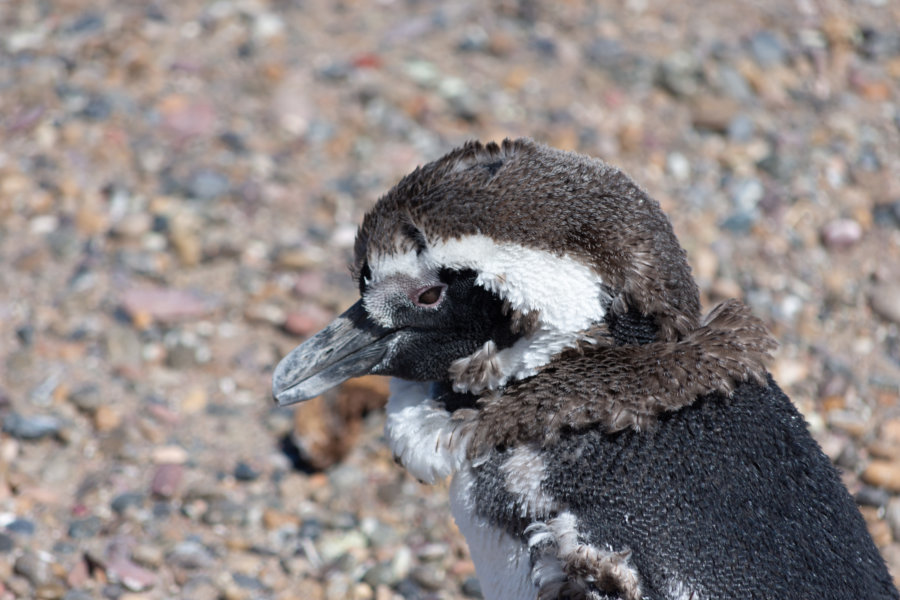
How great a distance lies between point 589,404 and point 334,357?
713 millimetres

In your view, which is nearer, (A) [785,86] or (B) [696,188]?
(B) [696,188]

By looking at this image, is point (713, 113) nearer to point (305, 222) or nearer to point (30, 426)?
point (305, 222)

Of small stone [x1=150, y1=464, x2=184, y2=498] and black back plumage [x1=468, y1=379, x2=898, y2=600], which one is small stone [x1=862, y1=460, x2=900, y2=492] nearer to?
black back plumage [x1=468, y1=379, x2=898, y2=600]

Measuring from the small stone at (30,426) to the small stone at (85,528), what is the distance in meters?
0.43

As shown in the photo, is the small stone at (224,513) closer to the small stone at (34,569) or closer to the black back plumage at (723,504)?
the small stone at (34,569)

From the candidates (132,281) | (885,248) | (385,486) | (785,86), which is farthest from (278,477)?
(785,86)

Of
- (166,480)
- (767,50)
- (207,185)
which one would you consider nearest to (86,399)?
(166,480)

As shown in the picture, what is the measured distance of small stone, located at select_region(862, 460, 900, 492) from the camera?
3.53 meters

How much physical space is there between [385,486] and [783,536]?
184cm

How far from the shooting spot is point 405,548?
11.1 feet

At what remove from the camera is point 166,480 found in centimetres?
349

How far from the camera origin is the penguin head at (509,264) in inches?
84.4

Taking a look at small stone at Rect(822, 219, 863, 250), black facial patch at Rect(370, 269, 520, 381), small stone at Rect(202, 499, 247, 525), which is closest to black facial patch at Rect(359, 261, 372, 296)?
black facial patch at Rect(370, 269, 520, 381)

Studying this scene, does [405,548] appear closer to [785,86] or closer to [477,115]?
[477,115]
